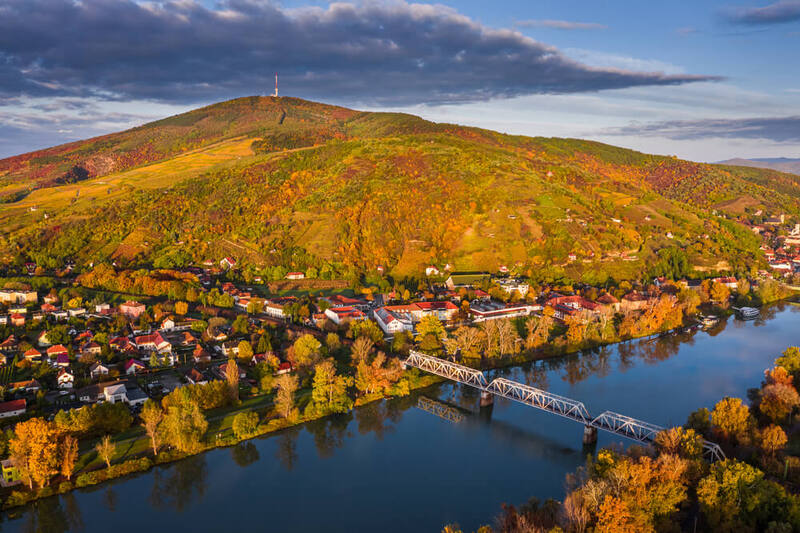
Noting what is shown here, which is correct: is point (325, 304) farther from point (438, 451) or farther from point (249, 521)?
point (249, 521)

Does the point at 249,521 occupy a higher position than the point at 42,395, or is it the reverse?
the point at 42,395

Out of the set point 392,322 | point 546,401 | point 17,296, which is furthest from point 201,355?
point 17,296

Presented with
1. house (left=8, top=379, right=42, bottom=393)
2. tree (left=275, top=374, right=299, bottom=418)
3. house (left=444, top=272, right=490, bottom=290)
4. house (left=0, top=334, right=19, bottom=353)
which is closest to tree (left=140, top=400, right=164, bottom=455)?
tree (left=275, top=374, right=299, bottom=418)

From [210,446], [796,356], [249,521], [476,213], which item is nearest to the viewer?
[249,521]

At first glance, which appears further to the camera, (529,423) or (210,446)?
(529,423)

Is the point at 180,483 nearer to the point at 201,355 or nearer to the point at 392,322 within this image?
the point at 201,355

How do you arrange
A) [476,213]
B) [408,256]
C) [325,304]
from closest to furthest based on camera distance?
1. [325,304]
2. [408,256]
3. [476,213]

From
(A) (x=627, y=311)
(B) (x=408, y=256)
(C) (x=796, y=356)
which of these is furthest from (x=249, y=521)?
(B) (x=408, y=256)
